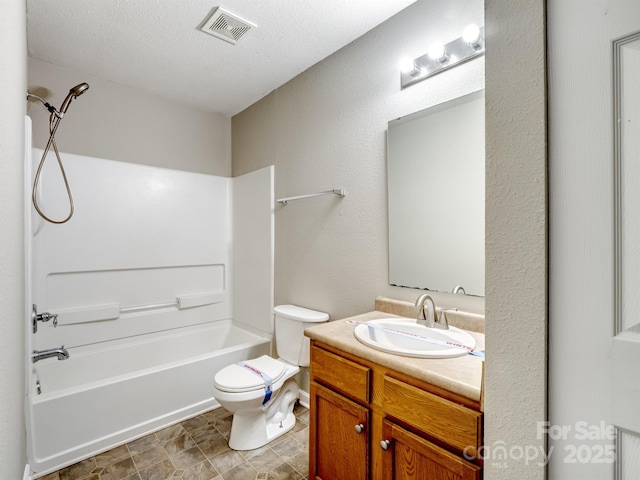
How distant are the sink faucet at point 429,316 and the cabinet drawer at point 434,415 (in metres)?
0.43

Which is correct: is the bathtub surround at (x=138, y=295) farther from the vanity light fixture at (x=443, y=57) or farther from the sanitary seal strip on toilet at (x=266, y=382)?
the vanity light fixture at (x=443, y=57)

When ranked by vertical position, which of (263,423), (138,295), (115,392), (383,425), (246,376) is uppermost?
(138,295)

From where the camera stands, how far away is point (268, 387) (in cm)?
181

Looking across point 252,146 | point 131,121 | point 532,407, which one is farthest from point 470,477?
point 131,121

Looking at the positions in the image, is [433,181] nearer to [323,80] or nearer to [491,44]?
[491,44]

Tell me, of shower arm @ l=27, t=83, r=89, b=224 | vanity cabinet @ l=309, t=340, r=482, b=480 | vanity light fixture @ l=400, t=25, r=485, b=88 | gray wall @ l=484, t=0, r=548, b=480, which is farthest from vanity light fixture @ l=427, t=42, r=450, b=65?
shower arm @ l=27, t=83, r=89, b=224

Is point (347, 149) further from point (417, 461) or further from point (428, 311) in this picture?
point (417, 461)

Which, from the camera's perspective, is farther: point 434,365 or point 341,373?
point 341,373

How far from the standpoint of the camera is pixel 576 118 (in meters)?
0.63

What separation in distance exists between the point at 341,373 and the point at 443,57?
5.09 feet

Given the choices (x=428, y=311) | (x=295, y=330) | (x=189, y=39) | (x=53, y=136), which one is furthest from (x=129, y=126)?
(x=428, y=311)

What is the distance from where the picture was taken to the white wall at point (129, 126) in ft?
7.30

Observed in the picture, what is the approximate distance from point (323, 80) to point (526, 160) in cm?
183

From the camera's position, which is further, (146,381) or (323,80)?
(323,80)
